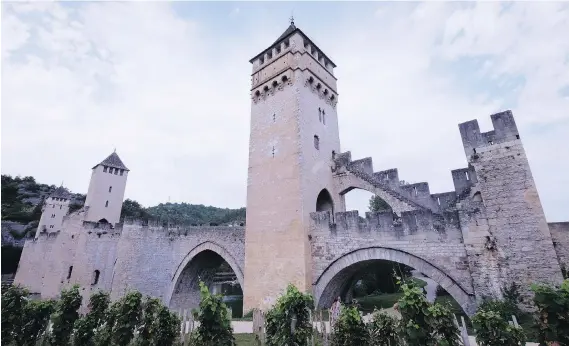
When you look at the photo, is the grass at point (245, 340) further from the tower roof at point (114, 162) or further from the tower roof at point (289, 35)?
the tower roof at point (114, 162)

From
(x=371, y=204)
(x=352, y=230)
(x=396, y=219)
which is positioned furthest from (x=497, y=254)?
(x=371, y=204)

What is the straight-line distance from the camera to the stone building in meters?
9.53

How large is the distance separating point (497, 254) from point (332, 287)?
677 cm

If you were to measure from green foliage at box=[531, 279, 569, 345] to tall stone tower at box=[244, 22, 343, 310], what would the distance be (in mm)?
9014

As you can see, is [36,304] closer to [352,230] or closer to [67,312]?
[67,312]

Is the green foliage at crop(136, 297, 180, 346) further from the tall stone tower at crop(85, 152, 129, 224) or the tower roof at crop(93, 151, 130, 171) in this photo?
the tower roof at crop(93, 151, 130, 171)

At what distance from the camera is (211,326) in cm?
644

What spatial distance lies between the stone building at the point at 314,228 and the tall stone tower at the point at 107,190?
147mm

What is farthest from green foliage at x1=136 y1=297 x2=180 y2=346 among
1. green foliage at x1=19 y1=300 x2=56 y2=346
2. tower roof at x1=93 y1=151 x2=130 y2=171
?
tower roof at x1=93 y1=151 x2=130 y2=171

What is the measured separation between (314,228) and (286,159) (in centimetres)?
392

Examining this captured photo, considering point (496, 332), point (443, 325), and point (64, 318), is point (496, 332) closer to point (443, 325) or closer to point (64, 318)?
point (443, 325)

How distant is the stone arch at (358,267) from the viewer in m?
9.94

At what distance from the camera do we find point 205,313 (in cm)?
637

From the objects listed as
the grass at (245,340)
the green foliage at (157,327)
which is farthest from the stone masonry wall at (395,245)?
the green foliage at (157,327)
